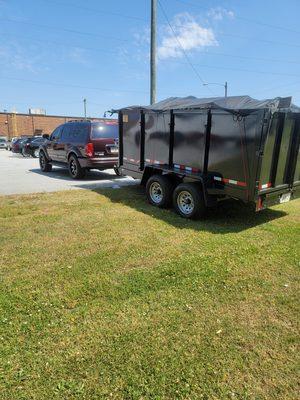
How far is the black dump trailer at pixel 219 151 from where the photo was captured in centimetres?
526

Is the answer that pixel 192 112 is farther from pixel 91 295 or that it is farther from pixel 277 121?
pixel 91 295

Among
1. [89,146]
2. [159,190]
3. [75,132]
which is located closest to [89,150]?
[89,146]

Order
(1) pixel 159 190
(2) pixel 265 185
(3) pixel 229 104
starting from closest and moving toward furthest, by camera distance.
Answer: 1. (3) pixel 229 104
2. (2) pixel 265 185
3. (1) pixel 159 190

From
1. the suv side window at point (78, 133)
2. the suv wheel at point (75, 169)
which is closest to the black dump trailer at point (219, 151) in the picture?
the suv side window at point (78, 133)

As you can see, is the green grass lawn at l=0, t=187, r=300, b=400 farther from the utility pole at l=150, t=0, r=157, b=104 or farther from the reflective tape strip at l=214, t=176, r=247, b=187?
the utility pole at l=150, t=0, r=157, b=104

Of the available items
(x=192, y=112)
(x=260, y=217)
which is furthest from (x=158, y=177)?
(x=260, y=217)

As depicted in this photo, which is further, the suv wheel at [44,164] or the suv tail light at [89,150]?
the suv wheel at [44,164]

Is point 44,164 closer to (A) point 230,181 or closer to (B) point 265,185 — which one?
(A) point 230,181

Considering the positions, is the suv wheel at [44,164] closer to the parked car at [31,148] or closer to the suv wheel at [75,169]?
the suv wheel at [75,169]

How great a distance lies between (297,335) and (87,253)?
2.88 m

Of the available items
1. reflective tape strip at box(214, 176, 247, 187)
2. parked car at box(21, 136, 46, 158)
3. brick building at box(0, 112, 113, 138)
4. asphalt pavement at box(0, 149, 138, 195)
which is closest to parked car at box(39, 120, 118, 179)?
asphalt pavement at box(0, 149, 138, 195)

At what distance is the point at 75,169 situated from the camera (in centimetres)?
1155

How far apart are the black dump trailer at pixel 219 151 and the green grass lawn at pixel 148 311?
2.42 feet

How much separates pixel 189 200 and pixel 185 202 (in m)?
0.12
